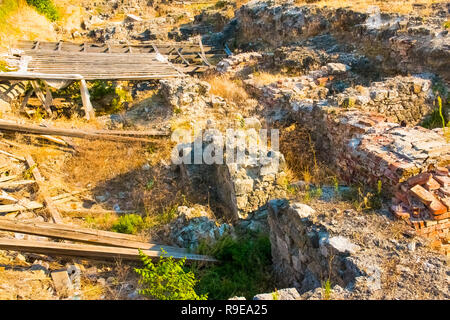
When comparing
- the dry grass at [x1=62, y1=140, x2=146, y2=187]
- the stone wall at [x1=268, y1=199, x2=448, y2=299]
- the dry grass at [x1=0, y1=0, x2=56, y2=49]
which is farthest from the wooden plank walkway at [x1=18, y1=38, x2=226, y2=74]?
the stone wall at [x1=268, y1=199, x2=448, y2=299]

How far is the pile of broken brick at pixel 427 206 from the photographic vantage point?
395cm

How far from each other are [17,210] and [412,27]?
10251 mm

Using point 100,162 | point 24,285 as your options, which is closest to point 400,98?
point 100,162

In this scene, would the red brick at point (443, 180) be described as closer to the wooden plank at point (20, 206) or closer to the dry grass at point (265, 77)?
the wooden plank at point (20, 206)

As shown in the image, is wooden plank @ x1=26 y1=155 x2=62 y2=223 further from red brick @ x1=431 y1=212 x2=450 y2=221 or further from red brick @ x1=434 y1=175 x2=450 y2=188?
red brick @ x1=434 y1=175 x2=450 y2=188

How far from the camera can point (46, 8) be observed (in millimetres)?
19031

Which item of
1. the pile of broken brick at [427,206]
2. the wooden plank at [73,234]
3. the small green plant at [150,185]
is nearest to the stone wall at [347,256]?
the pile of broken brick at [427,206]

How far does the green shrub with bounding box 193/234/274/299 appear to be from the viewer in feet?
14.6

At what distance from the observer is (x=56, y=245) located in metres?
4.68

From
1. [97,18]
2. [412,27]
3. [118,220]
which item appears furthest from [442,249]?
[97,18]

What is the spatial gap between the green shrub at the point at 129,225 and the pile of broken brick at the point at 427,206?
11.9 feet

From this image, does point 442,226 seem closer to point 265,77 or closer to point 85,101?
point 265,77

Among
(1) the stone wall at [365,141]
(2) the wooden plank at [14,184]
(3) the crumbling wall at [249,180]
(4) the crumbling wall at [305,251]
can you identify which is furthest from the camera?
(2) the wooden plank at [14,184]

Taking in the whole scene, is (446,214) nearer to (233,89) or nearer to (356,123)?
(356,123)
